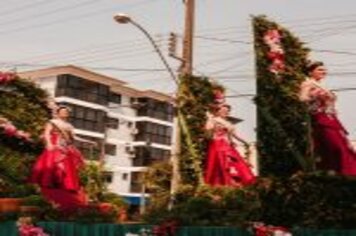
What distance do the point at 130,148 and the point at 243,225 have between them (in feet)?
193

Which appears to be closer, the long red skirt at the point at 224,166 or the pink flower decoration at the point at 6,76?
the long red skirt at the point at 224,166

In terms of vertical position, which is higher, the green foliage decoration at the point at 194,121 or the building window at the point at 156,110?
the building window at the point at 156,110

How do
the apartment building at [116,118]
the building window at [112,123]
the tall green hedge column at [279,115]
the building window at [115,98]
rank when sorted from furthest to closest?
the building window at [115,98] < the building window at [112,123] < the apartment building at [116,118] < the tall green hedge column at [279,115]

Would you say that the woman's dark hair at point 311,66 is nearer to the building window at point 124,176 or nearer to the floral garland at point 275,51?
the floral garland at point 275,51

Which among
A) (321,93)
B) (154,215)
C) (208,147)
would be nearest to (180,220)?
(154,215)

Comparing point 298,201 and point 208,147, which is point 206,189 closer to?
point 208,147

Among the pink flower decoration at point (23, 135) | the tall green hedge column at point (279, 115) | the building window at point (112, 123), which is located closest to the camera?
the tall green hedge column at point (279, 115)

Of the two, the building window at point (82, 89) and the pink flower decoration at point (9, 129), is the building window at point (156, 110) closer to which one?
the building window at point (82, 89)

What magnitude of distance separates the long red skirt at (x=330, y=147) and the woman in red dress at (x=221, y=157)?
126 inches

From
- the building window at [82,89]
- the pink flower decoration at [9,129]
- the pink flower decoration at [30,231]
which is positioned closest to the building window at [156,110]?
the building window at [82,89]

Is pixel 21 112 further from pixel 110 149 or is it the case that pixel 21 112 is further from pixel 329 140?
pixel 110 149

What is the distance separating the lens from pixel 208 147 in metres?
17.8

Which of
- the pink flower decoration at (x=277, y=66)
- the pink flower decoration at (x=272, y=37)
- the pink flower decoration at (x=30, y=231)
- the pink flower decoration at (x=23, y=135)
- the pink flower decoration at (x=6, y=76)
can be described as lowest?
the pink flower decoration at (x=30, y=231)

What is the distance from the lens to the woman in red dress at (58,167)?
1814cm
